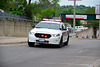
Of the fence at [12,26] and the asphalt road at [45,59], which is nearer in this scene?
the asphalt road at [45,59]

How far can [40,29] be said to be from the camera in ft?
51.7

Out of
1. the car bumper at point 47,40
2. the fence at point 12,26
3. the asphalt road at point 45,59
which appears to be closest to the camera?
the asphalt road at point 45,59

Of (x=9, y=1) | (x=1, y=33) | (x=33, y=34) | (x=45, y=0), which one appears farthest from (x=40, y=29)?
(x=45, y=0)

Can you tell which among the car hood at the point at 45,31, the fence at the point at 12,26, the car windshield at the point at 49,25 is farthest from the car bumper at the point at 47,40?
the fence at the point at 12,26

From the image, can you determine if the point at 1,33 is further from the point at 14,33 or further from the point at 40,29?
the point at 40,29

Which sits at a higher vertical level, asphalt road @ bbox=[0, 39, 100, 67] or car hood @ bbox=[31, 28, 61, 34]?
car hood @ bbox=[31, 28, 61, 34]

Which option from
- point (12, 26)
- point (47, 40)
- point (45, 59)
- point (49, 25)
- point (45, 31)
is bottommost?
point (45, 59)

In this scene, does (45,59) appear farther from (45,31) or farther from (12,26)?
(12,26)

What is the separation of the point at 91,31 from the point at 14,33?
43.5m

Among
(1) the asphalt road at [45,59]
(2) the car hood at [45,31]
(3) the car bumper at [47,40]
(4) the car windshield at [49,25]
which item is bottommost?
(1) the asphalt road at [45,59]

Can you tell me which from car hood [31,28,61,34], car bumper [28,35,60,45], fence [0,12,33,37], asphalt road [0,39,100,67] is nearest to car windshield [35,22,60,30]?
car hood [31,28,61,34]

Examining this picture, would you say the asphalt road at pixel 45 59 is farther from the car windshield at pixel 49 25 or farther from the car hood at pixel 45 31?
the car windshield at pixel 49 25

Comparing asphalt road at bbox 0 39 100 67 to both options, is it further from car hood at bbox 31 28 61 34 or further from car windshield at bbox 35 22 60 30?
car windshield at bbox 35 22 60 30

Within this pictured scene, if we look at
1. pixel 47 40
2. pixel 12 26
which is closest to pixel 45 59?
pixel 47 40
